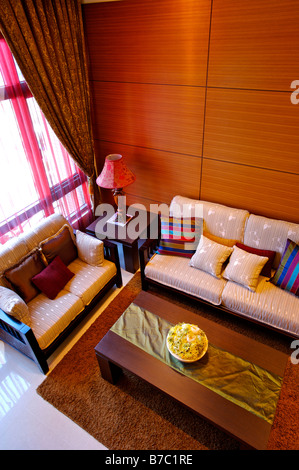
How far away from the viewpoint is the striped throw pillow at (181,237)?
10.4 feet

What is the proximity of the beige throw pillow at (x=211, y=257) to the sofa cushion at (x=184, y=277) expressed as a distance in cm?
7

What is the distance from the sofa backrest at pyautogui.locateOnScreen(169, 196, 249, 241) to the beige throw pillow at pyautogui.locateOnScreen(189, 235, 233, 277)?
0.18m

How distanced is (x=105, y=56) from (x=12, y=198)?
1806 millimetres

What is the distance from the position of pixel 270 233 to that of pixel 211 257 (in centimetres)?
60

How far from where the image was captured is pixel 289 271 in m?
2.68

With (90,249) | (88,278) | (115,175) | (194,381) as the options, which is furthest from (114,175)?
(194,381)

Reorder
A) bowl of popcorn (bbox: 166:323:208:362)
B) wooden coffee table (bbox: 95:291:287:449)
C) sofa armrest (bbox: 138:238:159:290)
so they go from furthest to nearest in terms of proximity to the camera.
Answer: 1. sofa armrest (bbox: 138:238:159:290)
2. bowl of popcorn (bbox: 166:323:208:362)
3. wooden coffee table (bbox: 95:291:287:449)

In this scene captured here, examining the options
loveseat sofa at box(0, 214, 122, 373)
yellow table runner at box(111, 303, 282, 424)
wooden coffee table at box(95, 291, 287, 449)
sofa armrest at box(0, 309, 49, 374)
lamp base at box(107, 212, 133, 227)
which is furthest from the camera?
lamp base at box(107, 212, 133, 227)

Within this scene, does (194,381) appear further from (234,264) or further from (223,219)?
(223,219)

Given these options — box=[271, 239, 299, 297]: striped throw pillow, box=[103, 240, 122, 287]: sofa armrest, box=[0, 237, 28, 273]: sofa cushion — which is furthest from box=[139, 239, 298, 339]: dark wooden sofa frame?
box=[0, 237, 28, 273]: sofa cushion

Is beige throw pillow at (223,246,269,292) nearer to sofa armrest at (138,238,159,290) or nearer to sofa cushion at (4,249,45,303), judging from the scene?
sofa armrest at (138,238,159,290)

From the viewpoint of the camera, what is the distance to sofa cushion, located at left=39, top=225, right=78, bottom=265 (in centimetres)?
296

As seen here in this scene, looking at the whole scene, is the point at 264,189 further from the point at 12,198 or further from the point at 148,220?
the point at 12,198

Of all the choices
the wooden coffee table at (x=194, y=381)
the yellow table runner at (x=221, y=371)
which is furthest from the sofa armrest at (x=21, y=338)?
the yellow table runner at (x=221, y=371)
